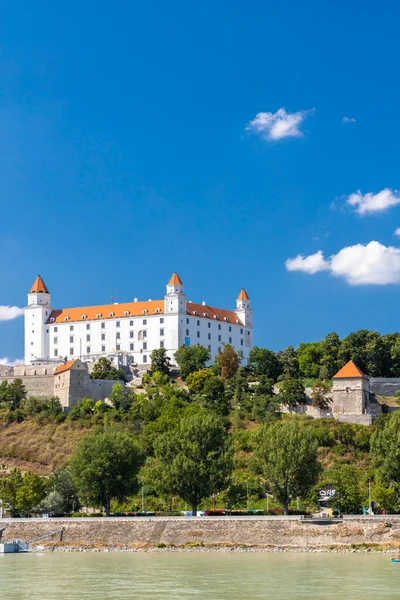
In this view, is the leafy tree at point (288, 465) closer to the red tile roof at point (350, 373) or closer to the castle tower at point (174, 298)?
the red tile roof at point (350, 373)

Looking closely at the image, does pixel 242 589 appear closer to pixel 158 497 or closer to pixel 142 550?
pixel 142 550

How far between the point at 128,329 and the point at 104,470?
44192 mm

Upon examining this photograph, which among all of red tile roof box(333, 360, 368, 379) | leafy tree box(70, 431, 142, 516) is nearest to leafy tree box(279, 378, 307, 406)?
red tile roof box(333, 360, 368, 379)

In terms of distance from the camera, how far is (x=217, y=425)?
207 feet

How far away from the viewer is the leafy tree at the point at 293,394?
281 feet

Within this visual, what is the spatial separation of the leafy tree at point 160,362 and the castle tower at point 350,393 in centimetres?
1999

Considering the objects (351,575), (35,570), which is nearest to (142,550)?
(35,570)

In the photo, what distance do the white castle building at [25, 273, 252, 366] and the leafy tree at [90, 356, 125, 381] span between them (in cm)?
375

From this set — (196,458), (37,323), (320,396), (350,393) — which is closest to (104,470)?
(196,458)

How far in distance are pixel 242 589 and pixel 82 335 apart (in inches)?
2731

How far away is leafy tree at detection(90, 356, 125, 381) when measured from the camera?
9600 centimetres

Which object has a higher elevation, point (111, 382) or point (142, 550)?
A: point (111, 382)

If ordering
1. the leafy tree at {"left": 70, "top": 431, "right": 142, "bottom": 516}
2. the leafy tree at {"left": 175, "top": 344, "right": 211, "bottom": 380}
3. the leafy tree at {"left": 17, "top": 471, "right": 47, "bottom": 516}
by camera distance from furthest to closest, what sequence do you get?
the leafy tree at {"left": 175, "top": 344, "right": 211, "bottom": 380}
the leafy tree at {"left": 17, "top": 471, "right": 47, "bottom": 516}
the leafy tree at {"left": 70, "top": 431, "right": 142, "bottom": 516}

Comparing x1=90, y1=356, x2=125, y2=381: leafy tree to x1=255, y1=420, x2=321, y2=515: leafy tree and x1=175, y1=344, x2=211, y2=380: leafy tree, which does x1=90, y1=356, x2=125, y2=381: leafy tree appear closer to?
x1=175, y1=344, x2=211, y2=380: leafy tree
